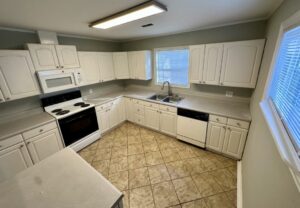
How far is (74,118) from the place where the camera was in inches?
102

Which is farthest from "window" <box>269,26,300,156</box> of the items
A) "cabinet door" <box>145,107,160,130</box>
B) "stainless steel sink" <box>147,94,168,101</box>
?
"stainless steel sink" <box>147,94,168,101</box>

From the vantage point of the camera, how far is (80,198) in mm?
888

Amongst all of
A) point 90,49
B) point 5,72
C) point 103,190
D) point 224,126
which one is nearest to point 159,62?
point 90,49

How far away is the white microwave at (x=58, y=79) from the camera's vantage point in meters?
2.31

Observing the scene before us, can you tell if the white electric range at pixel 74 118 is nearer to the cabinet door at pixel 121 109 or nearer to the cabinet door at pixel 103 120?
the cabinet door at pixel 103 120

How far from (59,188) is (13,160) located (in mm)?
1730

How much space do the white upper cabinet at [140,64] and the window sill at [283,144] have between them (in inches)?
108

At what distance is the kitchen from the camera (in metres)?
1.02

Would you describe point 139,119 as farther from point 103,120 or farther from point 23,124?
point 23,124

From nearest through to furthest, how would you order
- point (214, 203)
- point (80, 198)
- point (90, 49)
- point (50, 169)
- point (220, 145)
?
point (80, 198)
point (50, 169)
point (214, 203)
point (220, 145)
point (90, 49)

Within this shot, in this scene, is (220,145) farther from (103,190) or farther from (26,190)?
(26,190)

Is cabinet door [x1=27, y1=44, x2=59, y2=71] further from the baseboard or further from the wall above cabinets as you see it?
the baseboard

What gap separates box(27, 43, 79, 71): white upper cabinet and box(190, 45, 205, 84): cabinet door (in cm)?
246

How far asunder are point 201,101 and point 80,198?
266cm
